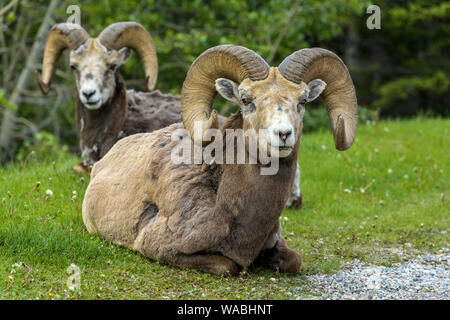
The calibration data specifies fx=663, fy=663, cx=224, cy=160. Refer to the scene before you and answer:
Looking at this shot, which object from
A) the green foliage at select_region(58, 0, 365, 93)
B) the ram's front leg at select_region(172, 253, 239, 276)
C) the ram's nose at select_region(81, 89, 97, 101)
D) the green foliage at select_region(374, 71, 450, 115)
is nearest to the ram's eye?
the ram's front leg at select_region(172, 253, 239, 276)

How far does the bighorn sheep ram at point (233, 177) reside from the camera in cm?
695

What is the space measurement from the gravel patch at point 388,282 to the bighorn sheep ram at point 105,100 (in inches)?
177

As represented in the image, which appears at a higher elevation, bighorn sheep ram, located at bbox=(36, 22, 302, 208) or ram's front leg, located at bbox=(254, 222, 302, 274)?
bighorn sheep ram, located at bbox=(36, 22, 302, 208)

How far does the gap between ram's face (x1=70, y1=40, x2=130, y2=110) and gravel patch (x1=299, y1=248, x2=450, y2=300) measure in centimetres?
504

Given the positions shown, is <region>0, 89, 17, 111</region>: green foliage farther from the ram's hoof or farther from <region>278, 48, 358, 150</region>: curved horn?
<region>278, 48, 358, 150</region>: curved horn

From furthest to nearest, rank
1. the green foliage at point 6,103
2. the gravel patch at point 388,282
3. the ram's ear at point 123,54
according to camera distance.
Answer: the ram's ear at point 123,54 → the green foliage at point 6,103 → the gravel patch at point 388,282

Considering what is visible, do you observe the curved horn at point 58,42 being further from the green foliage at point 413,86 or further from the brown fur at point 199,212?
the green foliage at point 413,86

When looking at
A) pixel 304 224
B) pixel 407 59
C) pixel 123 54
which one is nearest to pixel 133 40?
pixel 123 54

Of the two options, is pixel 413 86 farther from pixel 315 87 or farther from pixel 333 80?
pixel 315 87

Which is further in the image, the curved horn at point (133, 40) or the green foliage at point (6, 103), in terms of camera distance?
the curved horn at point (133, 40)

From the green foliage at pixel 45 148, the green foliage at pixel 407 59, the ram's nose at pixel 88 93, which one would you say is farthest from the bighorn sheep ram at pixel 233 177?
the green foliage at pixel 407 59

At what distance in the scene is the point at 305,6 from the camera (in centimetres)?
1778

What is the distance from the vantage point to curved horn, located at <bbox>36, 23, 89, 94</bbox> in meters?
11.3

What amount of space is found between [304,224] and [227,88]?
3.47m
